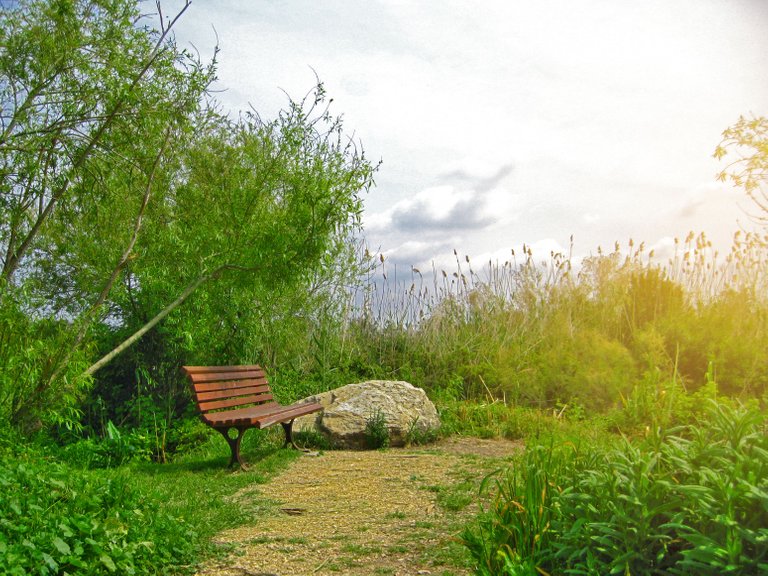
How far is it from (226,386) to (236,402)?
0.20m

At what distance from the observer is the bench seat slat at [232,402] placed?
6.14 metres

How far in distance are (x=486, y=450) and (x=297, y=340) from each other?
3.30 m

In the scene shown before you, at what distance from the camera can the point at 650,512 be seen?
89.4 inches

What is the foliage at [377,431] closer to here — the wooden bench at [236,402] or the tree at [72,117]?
the wooden bench at [236,402]

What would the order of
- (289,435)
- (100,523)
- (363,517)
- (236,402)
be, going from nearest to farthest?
(100,523), (363,517), (236,402), (289,435)

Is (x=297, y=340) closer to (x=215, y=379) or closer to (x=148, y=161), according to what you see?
(x=215, y=379)

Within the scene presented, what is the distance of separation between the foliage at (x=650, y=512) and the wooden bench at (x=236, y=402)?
10.9 feet

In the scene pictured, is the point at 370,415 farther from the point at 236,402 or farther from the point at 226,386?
the point at 226,386

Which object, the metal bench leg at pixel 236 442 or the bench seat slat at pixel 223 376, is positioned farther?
the bench seat slat at pixel 223 376

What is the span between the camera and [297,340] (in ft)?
30.1

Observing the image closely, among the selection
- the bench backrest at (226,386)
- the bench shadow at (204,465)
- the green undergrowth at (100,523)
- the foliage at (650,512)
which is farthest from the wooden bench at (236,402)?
the foliage at (650,512)

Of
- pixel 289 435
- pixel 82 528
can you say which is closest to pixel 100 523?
pixel 82 528

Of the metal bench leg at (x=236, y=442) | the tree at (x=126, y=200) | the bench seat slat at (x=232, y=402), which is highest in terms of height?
the tree at (x=126, y=200)

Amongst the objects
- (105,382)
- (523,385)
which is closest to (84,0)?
(105,382)
